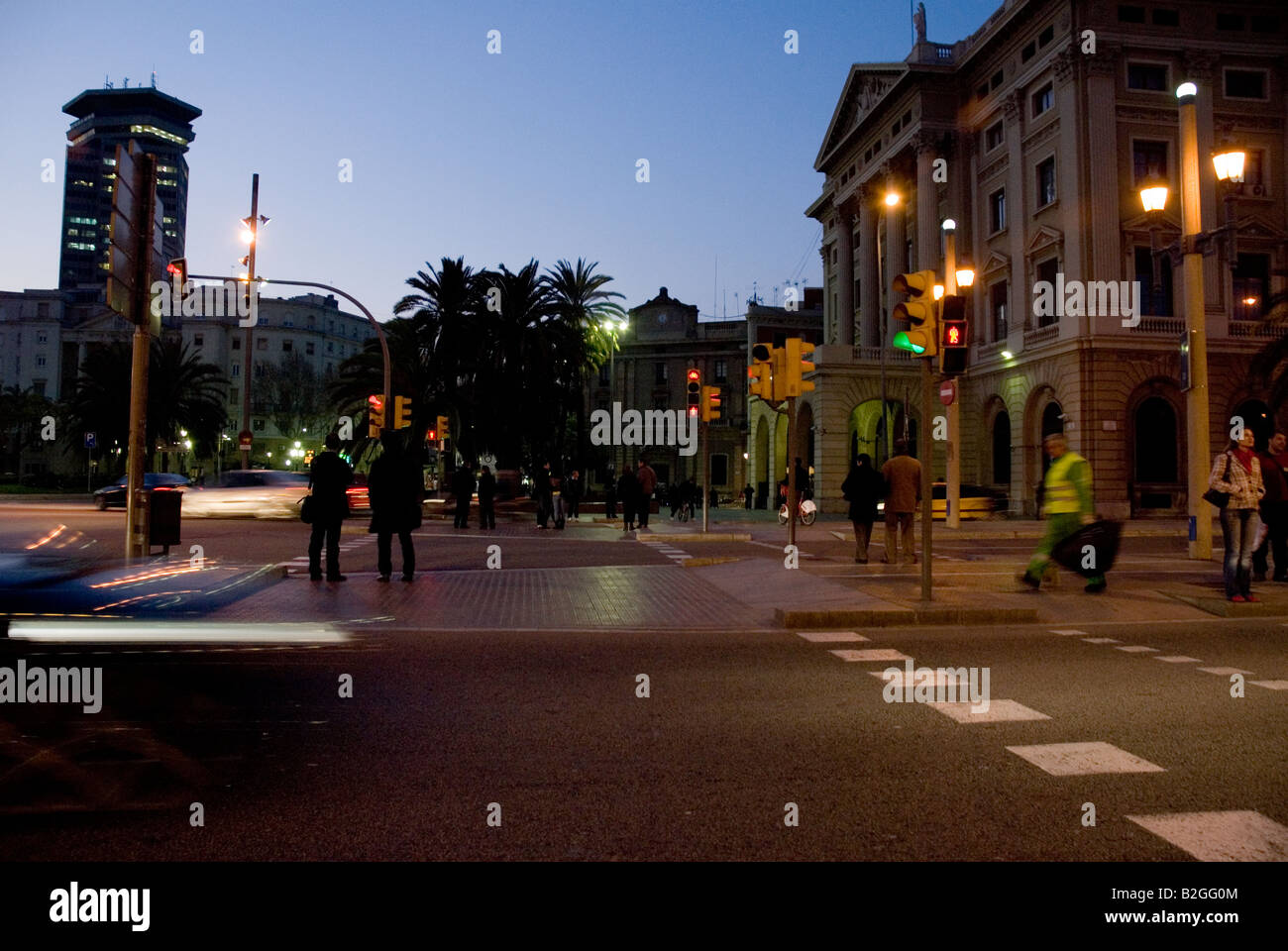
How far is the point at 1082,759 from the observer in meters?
4.70

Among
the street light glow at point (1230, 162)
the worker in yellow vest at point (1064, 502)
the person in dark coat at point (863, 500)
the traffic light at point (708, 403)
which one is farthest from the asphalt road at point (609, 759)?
the traffic light at point (708, 403)

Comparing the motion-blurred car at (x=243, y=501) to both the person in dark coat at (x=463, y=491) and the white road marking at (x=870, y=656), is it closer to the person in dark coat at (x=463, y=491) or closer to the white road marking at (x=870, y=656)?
the person in dark coat at (x=463, y=491)

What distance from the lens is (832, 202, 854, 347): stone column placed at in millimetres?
57406

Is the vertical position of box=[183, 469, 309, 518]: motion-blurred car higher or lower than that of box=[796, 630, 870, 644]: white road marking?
higher

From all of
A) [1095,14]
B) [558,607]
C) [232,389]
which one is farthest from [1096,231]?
[232,389]

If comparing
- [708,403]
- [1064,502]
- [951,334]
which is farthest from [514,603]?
[708,403]

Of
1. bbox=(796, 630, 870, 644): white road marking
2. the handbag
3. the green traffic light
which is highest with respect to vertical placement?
the green traffic light

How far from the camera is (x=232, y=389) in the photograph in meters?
104

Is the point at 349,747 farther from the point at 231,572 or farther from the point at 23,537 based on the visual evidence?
the point at 23,537

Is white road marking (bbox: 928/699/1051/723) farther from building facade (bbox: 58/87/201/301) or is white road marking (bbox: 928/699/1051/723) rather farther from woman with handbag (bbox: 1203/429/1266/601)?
building facade (bbox: 58/87/201/301)

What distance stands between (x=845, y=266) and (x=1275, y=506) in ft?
157

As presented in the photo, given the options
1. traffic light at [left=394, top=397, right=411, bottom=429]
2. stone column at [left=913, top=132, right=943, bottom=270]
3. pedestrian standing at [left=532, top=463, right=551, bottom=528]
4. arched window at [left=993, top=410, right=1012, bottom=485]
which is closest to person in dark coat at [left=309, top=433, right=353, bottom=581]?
traffic light at [left=394, top=397, right=411, bottom=429]

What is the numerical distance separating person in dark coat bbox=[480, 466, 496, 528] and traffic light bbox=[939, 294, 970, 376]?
18328mm
